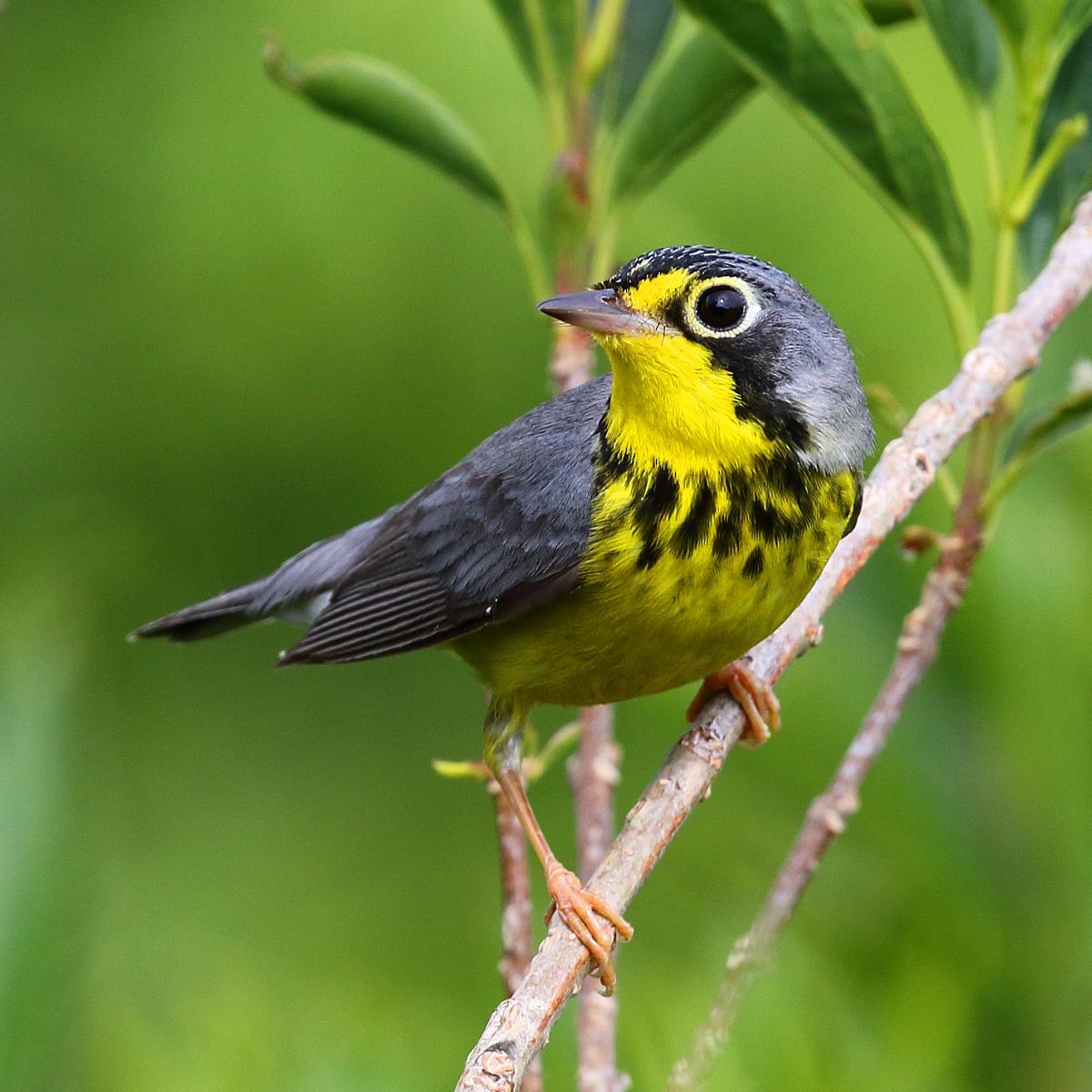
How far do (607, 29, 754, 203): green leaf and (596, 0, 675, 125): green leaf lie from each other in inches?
7.2

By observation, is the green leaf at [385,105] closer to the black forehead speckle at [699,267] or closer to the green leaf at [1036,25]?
the black forehead speckle at [699,267]

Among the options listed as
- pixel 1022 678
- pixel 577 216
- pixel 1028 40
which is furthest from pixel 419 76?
pixel 1022 678

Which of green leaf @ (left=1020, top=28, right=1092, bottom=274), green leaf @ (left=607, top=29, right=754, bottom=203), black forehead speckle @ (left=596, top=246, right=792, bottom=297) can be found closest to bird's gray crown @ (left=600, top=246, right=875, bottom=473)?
black forehead speckle @ (left=596, top=246, right=792, bottom=297)

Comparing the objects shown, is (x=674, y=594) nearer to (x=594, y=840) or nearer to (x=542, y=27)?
(x=594, y=840)

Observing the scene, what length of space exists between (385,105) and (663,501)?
114 cm

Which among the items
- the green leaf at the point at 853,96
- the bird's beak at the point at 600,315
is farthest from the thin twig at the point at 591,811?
the green leaf at the point at 853,96

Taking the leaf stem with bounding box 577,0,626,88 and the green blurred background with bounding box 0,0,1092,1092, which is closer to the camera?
the leaf stem with bounding box 577,0,626,88

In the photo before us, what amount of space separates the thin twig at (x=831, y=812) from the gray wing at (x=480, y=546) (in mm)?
728

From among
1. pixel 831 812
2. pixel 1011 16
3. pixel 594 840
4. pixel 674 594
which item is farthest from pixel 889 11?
pixel 594 840

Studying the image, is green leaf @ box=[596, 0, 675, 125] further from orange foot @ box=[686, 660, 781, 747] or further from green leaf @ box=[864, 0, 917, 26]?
orange foot @ box=[686, 660, 781, 747]

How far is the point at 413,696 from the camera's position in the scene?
6.46m

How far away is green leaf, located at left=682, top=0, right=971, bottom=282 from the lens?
3197mm

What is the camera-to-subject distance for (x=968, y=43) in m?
3.43

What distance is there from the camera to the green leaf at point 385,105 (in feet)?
11.7
